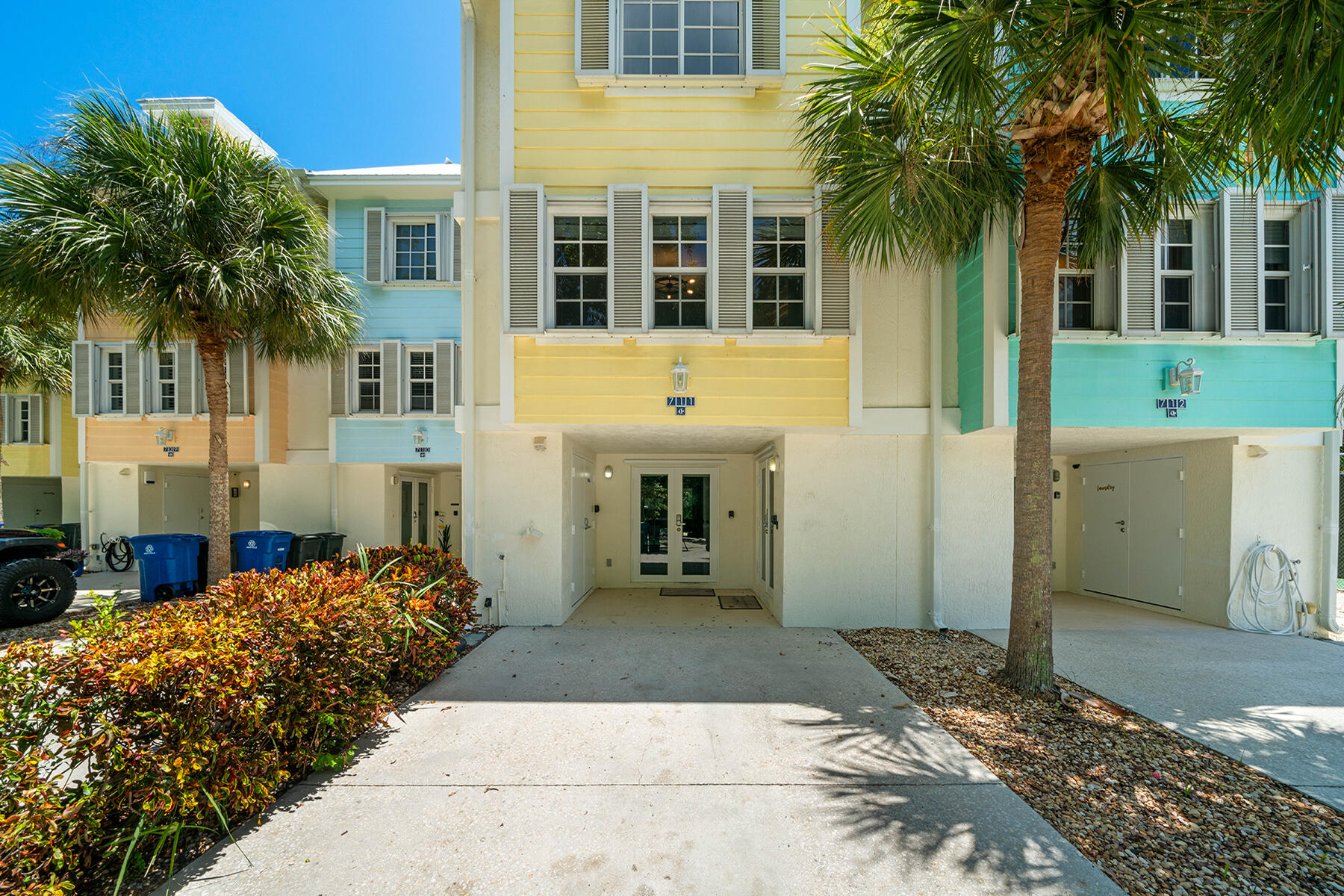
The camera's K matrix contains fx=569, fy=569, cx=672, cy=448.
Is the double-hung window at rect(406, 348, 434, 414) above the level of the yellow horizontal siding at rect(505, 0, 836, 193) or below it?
below

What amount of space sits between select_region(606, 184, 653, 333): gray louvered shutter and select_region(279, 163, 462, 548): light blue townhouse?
231 inches

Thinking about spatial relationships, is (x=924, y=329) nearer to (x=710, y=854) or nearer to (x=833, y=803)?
(x=833, y=803)

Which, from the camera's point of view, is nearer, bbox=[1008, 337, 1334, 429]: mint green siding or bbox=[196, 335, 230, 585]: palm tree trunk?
bbox=[1008, 337, 1334, 429]: mint green siding

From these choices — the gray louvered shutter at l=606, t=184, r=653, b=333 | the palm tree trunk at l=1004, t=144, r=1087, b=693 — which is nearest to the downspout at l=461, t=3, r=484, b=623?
the gray louvered shutter at l=606, t=184, r=653, b=333

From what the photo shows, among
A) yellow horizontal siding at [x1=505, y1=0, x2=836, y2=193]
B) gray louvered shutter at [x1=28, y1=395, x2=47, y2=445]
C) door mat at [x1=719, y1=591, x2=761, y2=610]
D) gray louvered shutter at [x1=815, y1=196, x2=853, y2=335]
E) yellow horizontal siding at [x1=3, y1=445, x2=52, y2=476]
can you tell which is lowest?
door mat at [x1=719, y1=591, x2=761, y2=610]

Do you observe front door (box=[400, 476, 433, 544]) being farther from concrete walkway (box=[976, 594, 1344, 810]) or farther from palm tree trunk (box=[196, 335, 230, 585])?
concrete walkway (box=[976, 594, 1344, 810])

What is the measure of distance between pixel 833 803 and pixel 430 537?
1280 centimetres

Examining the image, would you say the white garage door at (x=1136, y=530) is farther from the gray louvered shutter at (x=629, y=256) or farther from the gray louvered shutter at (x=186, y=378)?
the gray louvered shutter at (x=186, y=378)

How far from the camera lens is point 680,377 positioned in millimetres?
6414

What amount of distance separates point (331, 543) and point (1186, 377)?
517 inches

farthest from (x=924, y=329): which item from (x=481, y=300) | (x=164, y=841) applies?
(x=164, y=841)

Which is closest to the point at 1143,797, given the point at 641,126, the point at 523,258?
the point at 523,258

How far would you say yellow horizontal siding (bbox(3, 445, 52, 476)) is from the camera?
49.1 feet

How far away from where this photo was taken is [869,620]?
709 centimetres
